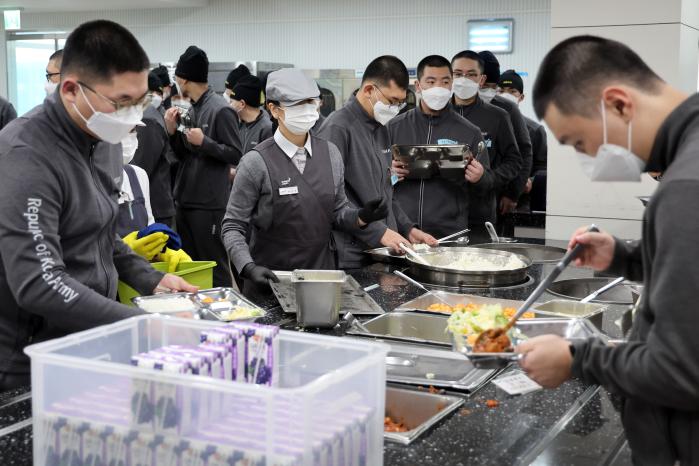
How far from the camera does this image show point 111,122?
1.92 m

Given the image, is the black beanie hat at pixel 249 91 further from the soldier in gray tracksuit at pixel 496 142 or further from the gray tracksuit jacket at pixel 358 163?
the gray tracksuit jacket at pixel 358 163

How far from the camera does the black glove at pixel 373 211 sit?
121 inches

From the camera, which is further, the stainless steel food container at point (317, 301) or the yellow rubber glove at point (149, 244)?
the yellow rubber glove at point (149, 244)

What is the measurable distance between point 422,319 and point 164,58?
922 centimetres

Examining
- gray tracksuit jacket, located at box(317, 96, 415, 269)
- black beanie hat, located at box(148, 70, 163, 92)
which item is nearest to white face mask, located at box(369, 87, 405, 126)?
gray tracksuit jacket, located at box(317, 96, 415, 269)

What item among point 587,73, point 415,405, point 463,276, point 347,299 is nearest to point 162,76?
point 463,276

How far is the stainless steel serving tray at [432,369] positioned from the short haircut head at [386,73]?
1.75 metres

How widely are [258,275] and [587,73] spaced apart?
1.54 metres

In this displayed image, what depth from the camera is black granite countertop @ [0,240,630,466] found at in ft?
5.01

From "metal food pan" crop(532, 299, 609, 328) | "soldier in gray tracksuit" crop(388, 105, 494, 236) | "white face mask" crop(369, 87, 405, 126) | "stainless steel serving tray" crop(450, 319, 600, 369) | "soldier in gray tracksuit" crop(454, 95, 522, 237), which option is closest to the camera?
"stainless steel serving tray" crop(450, 319, 600, 369)

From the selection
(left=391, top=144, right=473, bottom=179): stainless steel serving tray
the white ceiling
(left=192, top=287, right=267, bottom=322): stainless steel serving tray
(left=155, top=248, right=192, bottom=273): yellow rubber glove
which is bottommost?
(left=192, top=287, right=267, bottom=322): stainless steel serving tray

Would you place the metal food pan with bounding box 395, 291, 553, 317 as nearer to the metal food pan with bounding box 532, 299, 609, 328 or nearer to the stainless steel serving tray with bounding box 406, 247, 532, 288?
the metal food pan with bounding box 532, 299, 609, 328

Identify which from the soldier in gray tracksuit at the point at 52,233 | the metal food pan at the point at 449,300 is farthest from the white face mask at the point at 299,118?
the soldier in gray tracksuit at the point at 52,233

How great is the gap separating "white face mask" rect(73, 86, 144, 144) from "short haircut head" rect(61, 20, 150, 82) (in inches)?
2.3
